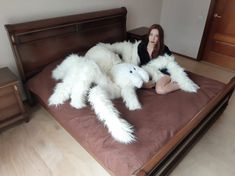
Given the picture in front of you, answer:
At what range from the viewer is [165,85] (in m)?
1.93

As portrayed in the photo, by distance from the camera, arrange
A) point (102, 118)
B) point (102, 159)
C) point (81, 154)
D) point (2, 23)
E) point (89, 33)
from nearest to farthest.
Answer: point (102, 159)
point (102, 118)
point (81, 154)
point (2, 23)
point (89, 33)

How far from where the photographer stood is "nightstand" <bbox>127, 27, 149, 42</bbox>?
3.01 meters

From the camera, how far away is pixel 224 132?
2.10 m

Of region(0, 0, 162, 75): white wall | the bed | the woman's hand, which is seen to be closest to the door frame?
region(0, 0, 162, 75): white wall

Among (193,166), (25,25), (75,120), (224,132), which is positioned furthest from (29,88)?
(224,132)

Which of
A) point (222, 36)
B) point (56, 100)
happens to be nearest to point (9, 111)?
point (56, 100)

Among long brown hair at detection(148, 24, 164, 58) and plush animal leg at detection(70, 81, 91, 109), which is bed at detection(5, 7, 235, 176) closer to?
plush animal leg at detection(70, 81, 91, 109)

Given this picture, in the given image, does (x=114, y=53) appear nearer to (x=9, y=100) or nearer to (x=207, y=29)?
(x=9, y=100)

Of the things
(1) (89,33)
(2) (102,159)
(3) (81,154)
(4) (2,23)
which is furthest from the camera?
(1) (89,33)

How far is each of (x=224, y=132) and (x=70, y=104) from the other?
1.67 meters

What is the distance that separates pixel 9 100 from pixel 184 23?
10.6 feet

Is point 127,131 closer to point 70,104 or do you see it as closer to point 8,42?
point 70,104

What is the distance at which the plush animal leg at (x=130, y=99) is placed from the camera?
5.42 feet

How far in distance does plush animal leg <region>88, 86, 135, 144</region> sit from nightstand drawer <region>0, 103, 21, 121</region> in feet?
2.92
